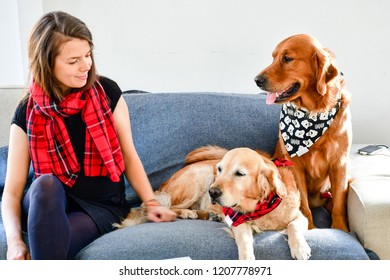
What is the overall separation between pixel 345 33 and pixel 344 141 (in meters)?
0.93

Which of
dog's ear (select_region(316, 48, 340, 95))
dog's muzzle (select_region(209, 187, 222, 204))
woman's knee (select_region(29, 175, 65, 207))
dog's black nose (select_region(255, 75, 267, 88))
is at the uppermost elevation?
dog's ear (select_region(316, 48, 340, 95))

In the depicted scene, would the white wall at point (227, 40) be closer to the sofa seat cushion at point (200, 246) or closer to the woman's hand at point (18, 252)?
the sofa seat cushion at point (200, 246)

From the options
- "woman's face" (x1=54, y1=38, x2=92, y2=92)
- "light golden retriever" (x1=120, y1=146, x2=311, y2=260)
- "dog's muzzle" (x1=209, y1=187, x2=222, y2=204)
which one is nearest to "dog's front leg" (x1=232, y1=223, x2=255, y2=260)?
"light golden retriever" (x1=120, y1=146, x2=311, y2=260)

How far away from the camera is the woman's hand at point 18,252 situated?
1.53 metres

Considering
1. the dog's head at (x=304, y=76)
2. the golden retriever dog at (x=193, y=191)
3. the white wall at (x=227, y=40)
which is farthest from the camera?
the white wall at (x=227, y=40)

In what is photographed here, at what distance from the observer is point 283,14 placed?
2.55 metres

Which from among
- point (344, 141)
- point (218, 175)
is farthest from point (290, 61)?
point (218, 175)

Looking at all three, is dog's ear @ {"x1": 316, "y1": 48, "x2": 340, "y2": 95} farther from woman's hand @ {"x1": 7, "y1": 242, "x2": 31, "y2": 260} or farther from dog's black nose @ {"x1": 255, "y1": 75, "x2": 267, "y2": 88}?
woman's hand @ {"x1": 7, "y1": 242, "x2": 31, "y2": 260}

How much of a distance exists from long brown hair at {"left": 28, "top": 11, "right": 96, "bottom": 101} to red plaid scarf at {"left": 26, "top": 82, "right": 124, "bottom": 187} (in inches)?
1.8

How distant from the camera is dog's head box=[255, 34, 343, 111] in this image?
1.79 metres

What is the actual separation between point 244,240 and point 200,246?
0.49 feet

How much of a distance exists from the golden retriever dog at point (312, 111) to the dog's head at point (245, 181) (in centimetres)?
24

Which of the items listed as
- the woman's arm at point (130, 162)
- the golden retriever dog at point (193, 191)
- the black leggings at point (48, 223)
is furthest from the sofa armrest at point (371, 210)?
the black leggings at point (48, 223)

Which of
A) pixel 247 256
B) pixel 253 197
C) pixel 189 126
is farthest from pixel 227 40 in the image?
pixel 247 256
